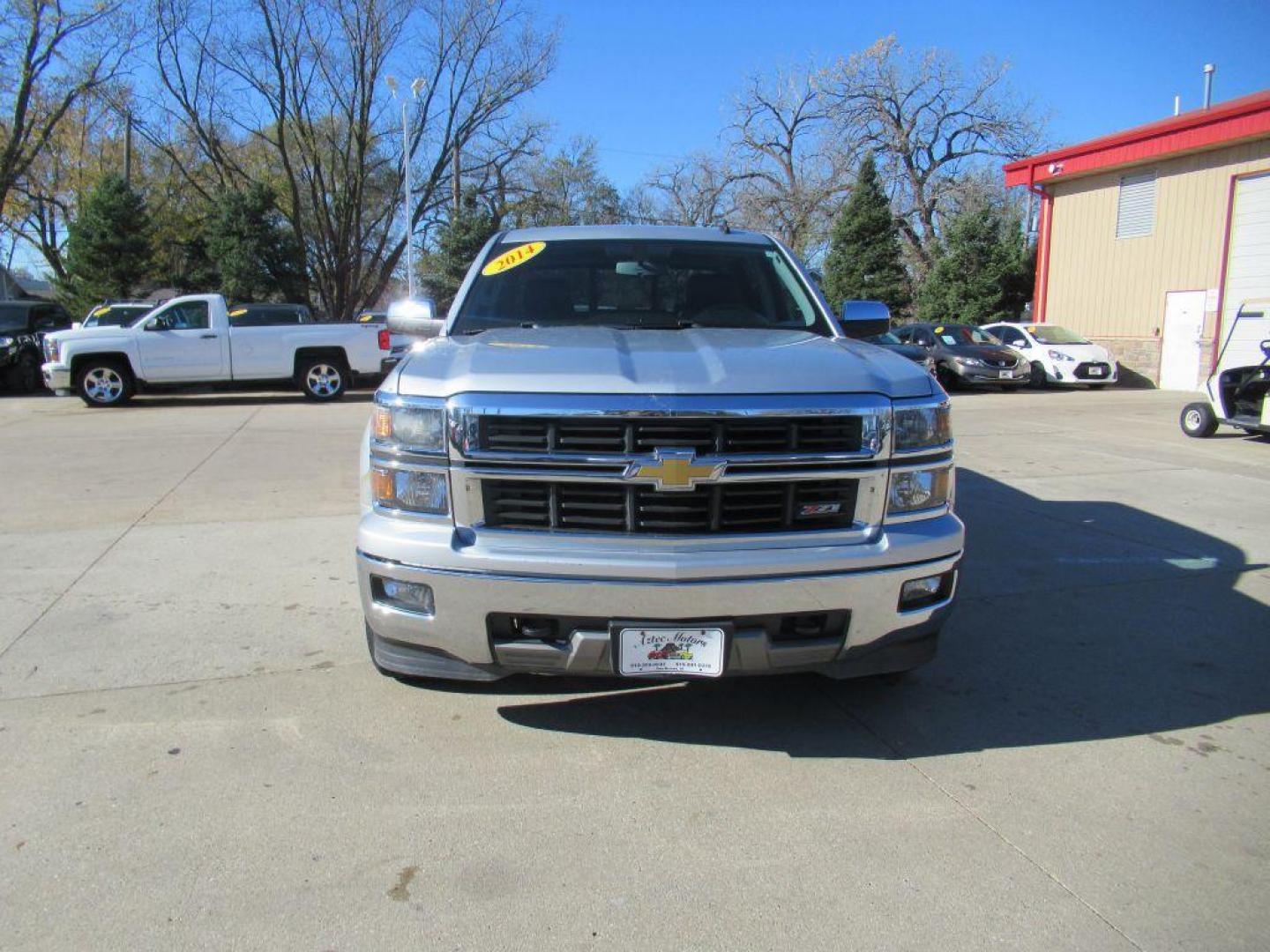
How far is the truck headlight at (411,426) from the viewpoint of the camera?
299cm

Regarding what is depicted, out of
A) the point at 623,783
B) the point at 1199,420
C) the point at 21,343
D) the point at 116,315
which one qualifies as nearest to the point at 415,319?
the point at 623,783

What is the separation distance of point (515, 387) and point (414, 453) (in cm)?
41

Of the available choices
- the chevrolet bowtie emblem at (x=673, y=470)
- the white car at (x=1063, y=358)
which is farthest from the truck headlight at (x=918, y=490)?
the white car at (x=1063, y=358)

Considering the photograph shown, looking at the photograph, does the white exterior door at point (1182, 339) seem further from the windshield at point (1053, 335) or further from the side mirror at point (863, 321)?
the side mirror at point (863, 321)

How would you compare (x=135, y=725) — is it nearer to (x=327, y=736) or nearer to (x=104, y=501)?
(x=327, y=736)

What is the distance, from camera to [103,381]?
15.2 m

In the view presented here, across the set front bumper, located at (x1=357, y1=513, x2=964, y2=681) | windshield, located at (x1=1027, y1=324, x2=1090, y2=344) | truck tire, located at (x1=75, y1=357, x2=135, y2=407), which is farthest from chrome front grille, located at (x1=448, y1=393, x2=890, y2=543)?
windshield, located at (x1=1027, y1=324, x2=1090, y2=344)

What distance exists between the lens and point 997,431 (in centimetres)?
1250

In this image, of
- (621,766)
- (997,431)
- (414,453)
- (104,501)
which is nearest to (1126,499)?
(997,431)

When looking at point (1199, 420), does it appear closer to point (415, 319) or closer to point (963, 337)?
point (963, 337)

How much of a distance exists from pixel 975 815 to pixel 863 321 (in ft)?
8.38

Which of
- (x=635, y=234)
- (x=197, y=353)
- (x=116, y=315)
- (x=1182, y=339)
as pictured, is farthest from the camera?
(x=116, y=315)

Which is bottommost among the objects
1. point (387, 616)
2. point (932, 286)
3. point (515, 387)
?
point (387, 616)

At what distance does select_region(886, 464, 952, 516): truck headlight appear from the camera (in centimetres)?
310
